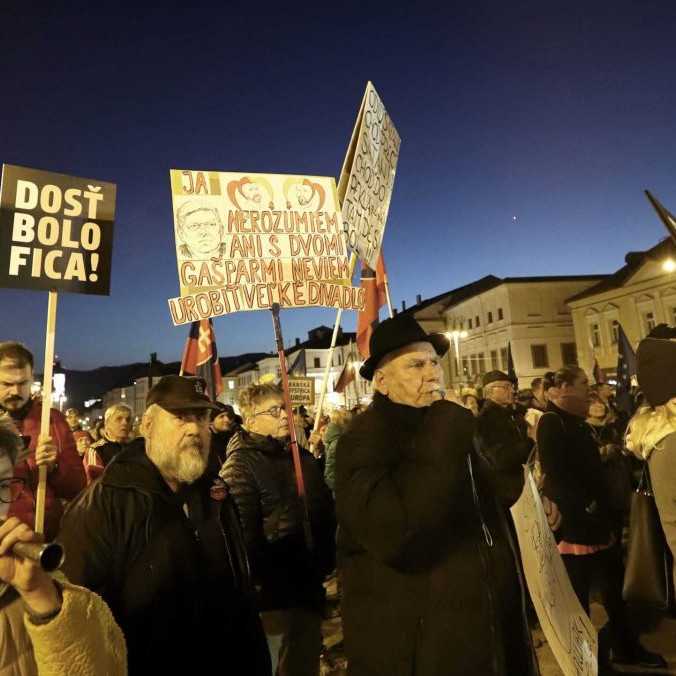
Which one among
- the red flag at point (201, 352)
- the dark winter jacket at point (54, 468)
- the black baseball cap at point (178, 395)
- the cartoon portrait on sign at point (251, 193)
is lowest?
the dark winter jacket at point (54, 468)

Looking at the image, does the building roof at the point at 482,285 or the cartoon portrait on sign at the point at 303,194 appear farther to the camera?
the building roof at the point at 482,285

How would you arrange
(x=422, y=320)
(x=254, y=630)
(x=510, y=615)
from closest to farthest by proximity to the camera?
(x=510, y=615)
(x=254, y=630)
(x=422, y=320)

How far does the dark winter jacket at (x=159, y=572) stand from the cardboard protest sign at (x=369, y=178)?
3.87 m

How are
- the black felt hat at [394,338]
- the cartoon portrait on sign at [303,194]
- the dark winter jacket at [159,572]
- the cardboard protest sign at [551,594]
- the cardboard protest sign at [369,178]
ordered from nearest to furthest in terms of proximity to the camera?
the dark winter jacket at [159,572]
the cardboard protest sign at [551,594]
the black felt hat at [394,338]
the cartoon portrait on sign at [303,194]
the cardboard protest sign at [369,178]

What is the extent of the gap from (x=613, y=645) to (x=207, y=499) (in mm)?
3804

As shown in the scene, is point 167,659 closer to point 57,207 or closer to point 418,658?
point 418,658

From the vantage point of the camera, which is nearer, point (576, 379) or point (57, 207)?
point (57, 207)

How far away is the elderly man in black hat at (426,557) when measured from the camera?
78.0 inches

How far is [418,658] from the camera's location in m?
2.00

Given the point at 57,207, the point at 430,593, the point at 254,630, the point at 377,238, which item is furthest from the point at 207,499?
the point at 377,238

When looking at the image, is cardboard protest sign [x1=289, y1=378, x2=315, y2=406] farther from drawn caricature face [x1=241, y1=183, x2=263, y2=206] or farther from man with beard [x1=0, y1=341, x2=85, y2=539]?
man with beard [x1=0, y1=341, x2=85, y2=539]

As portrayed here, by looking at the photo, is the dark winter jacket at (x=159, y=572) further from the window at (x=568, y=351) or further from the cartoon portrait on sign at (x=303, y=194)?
the window at (x=568, y=351)

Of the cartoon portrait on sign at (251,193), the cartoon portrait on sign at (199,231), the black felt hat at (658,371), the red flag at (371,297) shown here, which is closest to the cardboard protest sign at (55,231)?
the cartoon portrait on sign at (199,231)

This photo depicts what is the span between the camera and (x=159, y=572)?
7.39ft
